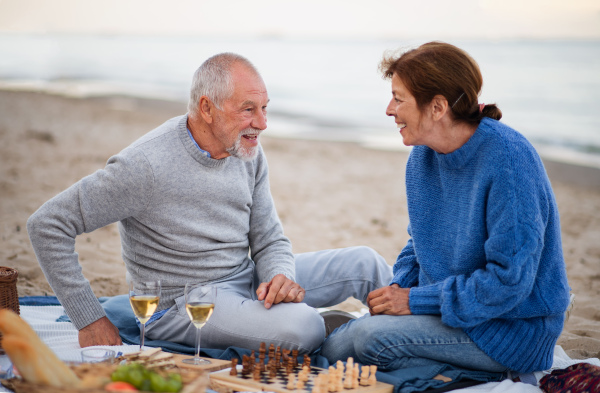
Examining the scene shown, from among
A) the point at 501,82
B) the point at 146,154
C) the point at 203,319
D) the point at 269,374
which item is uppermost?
the point at 501,82

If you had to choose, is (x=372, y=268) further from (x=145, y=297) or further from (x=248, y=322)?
(x=145, y=297)

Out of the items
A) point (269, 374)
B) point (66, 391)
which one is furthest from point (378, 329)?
point (66, 391)

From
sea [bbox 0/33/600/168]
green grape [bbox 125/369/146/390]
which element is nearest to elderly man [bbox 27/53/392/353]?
sea [bbox 0/33/600/168]

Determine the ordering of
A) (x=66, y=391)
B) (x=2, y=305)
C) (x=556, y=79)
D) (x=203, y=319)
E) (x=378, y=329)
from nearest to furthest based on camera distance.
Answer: (x=66, y=391) → (x=203, y=319) → (x=378, y=329) → (x=2, y=305) → (x=556, y=79)

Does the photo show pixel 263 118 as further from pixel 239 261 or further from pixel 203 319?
pixel 203 319

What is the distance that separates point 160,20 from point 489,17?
32165 millimetres

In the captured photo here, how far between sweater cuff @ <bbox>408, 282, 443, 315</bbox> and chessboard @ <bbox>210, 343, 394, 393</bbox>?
41 cm

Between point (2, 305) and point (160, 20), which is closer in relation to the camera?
point (2, 305)

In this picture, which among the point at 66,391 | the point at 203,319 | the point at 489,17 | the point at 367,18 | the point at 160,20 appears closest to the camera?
the point at 66,391

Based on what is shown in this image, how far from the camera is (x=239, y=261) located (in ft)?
11.9

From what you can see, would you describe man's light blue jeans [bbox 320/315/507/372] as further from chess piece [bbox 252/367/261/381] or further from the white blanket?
chess piece [bbox 252/367/261/381]

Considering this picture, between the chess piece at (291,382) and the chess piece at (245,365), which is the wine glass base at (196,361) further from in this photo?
the chess piece at (291,382)

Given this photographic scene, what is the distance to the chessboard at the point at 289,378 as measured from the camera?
8.73 feet

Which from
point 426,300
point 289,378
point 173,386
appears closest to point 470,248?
point 426,300
